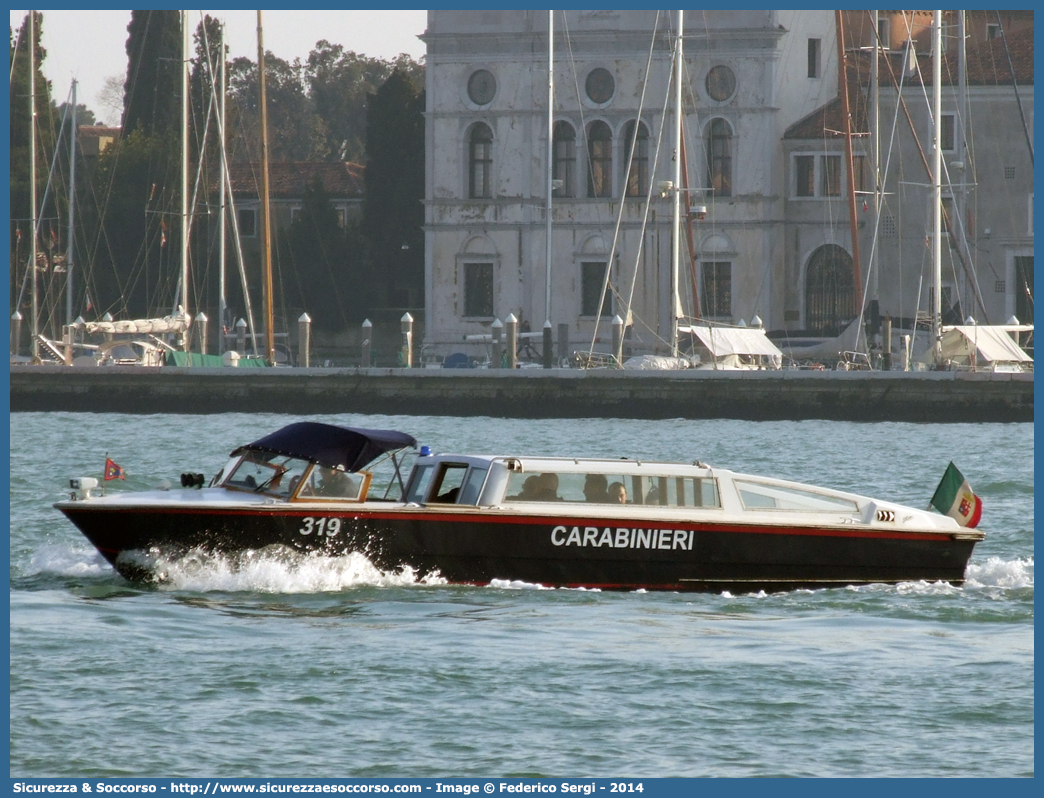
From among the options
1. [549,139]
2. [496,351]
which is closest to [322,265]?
[549,139]

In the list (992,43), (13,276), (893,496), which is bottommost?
(893,496)

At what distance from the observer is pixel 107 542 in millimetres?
15750

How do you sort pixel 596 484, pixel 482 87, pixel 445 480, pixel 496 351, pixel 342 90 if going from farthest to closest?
1. pixel 342 90
2. pixel 482 87
3. pixel 496 351
4. pixel 445 480
5. pixel 596 484

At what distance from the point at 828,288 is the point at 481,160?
12.3 meters

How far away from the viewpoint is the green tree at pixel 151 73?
218 ft

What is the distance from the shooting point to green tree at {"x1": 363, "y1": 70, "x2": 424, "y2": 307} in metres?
64.1

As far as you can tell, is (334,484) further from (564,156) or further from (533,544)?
(564,156)

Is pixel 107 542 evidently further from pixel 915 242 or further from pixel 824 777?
pixel 915 242

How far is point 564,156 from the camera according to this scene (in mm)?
58594

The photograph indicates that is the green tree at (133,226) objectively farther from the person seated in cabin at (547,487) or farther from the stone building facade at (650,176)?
the person seated in cabin at (547,487)

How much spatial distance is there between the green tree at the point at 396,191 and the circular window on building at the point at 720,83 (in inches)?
468

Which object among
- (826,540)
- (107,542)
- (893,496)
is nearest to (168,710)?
(107,542)

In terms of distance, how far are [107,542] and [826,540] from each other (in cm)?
650

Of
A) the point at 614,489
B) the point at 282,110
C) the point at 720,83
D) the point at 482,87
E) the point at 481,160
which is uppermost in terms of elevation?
the point at 282,110
